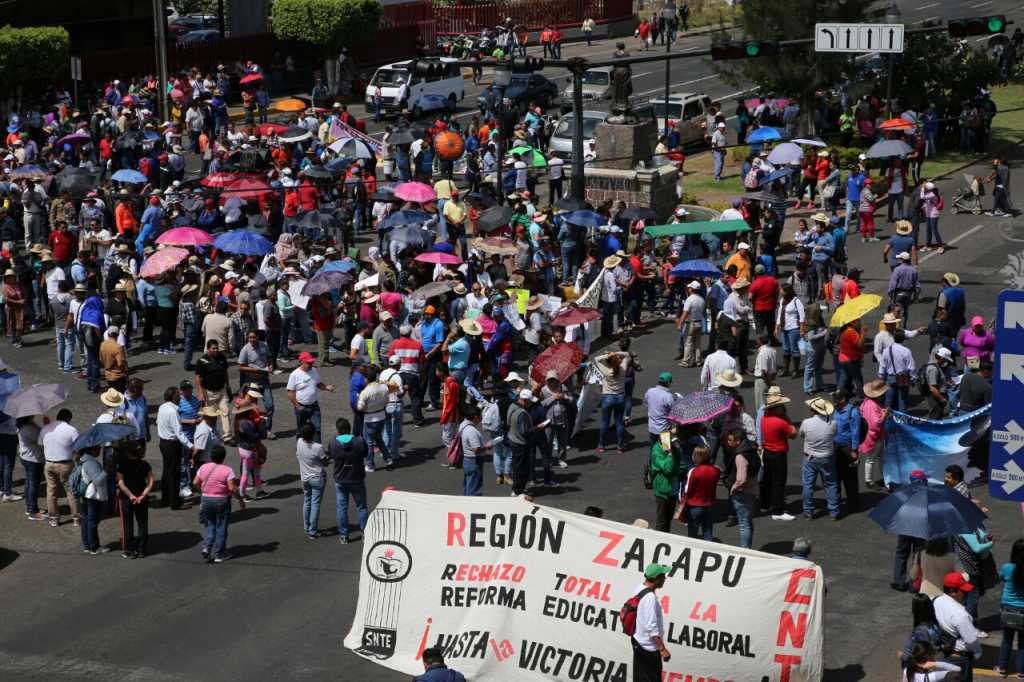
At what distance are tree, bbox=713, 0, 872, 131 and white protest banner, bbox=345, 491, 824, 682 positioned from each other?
2722cm

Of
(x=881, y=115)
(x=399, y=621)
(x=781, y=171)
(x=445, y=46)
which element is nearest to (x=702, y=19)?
(x=445, y=46)

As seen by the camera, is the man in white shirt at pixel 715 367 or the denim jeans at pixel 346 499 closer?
the denim jeans at pixel 346 499

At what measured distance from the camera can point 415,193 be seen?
3120 centimetres

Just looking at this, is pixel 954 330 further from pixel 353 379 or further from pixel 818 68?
pixel 818 68

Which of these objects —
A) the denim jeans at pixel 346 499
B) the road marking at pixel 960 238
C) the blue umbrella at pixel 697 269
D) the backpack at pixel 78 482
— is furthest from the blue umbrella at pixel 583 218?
the backpack at pixel 78 482

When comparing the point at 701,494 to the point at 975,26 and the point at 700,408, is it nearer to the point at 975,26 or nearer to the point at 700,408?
the point at 700,408

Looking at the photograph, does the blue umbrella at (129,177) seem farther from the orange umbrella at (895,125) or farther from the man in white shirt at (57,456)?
the orange umbrella at (895,125)

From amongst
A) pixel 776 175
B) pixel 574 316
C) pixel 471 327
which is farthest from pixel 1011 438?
pixel 776 175

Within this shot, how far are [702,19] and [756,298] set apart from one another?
54.3m

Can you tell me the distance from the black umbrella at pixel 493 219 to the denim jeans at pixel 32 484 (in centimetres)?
1133

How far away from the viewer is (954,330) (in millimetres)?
24453

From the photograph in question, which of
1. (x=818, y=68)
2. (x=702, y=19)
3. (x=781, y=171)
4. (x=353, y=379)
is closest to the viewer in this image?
(x=353, y=379)

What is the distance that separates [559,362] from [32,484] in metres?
7.56

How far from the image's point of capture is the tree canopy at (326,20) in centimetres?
5484
